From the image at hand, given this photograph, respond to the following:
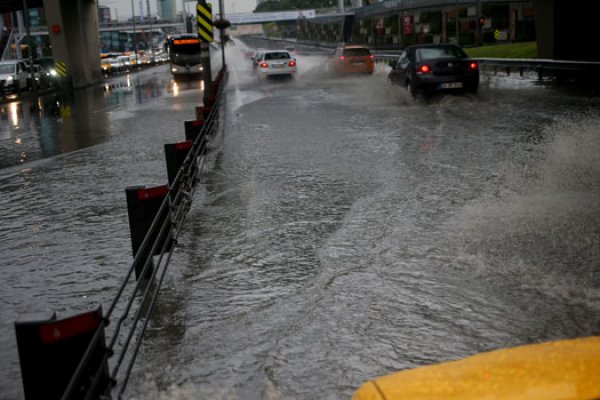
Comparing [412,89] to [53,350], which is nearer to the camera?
[53,350]

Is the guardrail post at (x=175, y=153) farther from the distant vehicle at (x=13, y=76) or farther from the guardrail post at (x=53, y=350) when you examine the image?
the distant vehicle at (x=13, y=76)

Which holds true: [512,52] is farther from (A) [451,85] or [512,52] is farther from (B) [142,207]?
(B) [142,207]

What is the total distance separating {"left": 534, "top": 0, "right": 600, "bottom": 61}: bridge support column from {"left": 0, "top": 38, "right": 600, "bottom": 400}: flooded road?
1488 cm

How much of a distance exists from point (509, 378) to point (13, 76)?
134 ft

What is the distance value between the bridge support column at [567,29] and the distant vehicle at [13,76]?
2583 cm

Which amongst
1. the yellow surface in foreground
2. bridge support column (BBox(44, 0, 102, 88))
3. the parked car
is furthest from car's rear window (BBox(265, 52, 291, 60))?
the yellow surface in foreground

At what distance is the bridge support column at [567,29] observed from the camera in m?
27.9

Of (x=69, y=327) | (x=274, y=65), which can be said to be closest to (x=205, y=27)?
(x=274, y=65)

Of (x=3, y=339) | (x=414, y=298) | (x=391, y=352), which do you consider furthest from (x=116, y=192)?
(x=391, y=352)

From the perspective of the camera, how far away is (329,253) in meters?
6.98

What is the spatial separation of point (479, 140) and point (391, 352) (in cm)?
955

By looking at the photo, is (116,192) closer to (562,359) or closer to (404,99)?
(562,359)

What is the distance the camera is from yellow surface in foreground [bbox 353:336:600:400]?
2396mm

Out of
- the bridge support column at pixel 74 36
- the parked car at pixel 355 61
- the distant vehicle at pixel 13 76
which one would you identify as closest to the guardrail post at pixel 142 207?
the parked car at pixel 355 61
